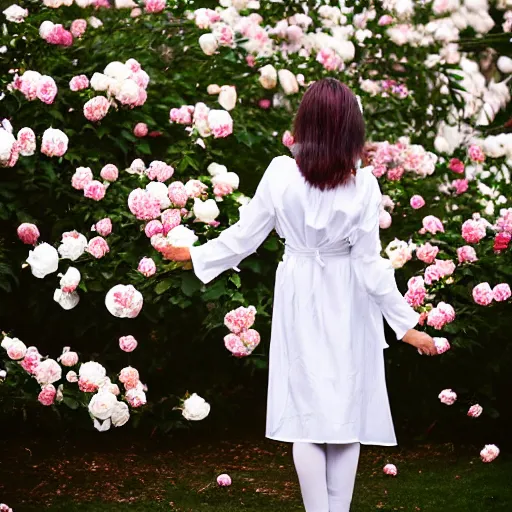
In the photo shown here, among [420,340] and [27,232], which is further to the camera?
[27,232]

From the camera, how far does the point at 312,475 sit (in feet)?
10.2

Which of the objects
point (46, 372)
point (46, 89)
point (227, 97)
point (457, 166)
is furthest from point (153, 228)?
point (457, 166)

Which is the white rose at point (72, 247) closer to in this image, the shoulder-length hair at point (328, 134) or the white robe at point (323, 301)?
the white robe at point (323, 301)

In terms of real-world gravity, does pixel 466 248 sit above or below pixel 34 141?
below

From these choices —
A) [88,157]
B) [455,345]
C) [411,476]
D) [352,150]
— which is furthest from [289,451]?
[352,150]

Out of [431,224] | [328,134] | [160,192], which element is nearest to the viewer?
[328,134]

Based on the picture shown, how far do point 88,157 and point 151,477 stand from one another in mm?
1349

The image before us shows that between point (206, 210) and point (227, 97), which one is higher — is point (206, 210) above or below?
below

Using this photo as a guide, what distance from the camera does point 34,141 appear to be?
418 cm

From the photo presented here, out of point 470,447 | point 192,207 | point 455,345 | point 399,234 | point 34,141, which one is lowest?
point 470,447

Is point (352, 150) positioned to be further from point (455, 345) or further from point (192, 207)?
point (455, 345)

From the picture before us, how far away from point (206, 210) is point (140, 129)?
657mm

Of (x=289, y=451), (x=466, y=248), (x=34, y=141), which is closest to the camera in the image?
(x=34, y=141)

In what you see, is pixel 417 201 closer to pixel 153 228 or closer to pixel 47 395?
pixel 153 228
